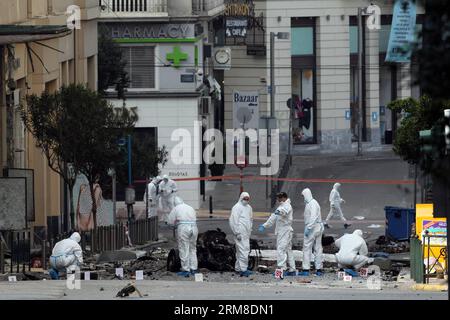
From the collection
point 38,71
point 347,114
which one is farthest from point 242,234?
point 347,114

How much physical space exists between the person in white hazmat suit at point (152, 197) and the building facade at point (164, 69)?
628cm

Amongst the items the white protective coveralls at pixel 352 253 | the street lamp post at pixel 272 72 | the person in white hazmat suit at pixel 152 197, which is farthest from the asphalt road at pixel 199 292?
the street lamp post at pixel 272 72

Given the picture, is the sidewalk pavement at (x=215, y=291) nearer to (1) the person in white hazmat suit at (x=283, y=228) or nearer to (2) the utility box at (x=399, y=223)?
(1) the person in white hazmat suit at (x=283, y=228)

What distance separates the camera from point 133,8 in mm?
47906

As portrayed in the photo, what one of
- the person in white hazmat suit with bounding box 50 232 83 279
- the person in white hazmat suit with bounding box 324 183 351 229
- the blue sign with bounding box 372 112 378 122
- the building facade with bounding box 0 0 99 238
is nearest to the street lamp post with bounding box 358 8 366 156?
the blue sign with bounding box 372 112 378 122

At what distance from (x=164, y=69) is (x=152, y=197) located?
8233mm

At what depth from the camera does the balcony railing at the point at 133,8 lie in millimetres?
47531

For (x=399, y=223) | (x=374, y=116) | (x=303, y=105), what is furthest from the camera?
(x=374, y=116)

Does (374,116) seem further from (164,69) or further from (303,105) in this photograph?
(164,69)

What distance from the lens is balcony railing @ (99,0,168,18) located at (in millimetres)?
47531

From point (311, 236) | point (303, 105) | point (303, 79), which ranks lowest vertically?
point (311, 236)

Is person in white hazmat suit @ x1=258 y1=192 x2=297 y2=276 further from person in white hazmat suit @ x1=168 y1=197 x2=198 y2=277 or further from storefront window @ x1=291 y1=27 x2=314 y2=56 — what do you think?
storefront window @ x1=291 y1=27 x2=314 y2=56
